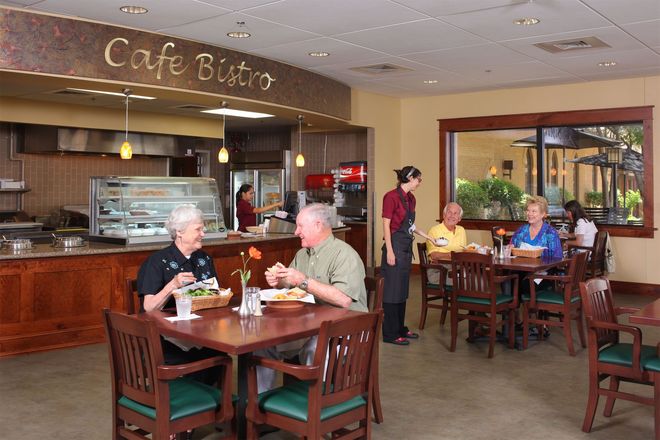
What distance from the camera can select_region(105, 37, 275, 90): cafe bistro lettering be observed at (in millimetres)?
6273

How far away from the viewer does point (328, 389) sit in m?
3.02

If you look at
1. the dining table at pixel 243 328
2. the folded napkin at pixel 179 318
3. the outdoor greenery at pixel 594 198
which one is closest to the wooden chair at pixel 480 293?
the dining table at pixel 243 328

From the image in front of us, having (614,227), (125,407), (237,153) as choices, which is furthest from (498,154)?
(125,407)

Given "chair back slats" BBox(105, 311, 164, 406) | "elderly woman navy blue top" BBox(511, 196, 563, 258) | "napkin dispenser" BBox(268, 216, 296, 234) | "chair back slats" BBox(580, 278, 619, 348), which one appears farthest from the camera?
"napkin dispenser" BBox(268, 216, 296, 234)

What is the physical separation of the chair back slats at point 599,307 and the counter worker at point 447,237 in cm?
254

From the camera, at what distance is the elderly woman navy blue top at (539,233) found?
21.0ft

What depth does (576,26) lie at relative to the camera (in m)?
6.34

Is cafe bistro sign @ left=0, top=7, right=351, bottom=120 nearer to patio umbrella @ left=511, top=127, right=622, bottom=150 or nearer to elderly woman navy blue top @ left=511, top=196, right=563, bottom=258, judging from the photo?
elderly woman navy blue top @ left=511, top=196, right=563, bottom=258

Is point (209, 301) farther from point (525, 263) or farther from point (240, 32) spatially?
point (240, 32)

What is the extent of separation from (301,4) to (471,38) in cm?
206

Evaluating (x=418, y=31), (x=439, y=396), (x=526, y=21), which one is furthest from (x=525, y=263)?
(x=418, y=31)

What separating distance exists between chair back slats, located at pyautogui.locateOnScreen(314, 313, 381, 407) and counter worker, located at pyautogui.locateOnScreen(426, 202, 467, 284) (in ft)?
11.5

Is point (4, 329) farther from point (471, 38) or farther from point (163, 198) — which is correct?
point (471, 38)

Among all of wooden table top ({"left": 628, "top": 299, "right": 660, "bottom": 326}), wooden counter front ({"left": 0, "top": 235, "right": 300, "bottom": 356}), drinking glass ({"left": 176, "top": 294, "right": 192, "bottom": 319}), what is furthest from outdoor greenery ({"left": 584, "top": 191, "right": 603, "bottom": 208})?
drinking glass ({"left": 176, "top": 294, "right": 192, "bottom": 319})
